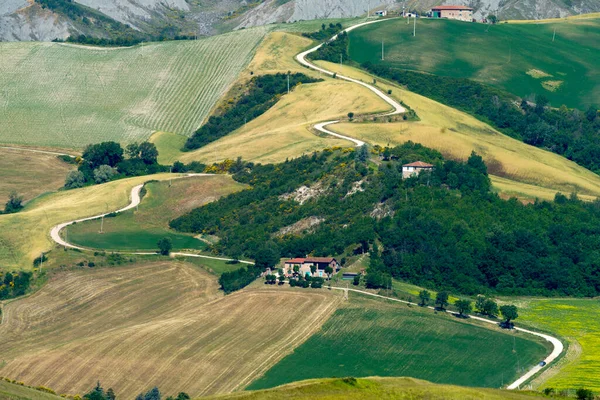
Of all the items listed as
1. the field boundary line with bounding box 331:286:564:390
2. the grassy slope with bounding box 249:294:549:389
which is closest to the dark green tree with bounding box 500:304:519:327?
the field boundary line with bounding box 331:286:564:390

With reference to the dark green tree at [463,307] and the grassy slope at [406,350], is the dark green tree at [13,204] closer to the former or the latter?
the grassy slope at [406,350]

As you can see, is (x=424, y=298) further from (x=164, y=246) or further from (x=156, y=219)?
(x=156, y=219)

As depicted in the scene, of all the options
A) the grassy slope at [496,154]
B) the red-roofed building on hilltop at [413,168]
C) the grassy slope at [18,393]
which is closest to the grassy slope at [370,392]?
the grassy slope at [18,393]

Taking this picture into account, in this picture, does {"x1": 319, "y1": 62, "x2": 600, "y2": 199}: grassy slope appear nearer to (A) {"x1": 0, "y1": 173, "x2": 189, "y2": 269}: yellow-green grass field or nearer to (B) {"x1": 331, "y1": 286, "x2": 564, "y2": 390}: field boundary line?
(A) {"x1": 0, "y1": 173, "x2": 189, "y2": 269}: yellow-green grass field

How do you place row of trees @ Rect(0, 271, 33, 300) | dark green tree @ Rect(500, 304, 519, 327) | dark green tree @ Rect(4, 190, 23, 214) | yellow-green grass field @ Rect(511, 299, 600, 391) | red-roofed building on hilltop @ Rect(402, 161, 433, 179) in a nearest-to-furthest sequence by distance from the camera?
yellow-green grass field @ Rect(511, 299, 600, 391), dark green tree @ Rect(500, 304, 519, 327), row of trees @ Rect(0, 271, 33, 300), red-roofed building on hilltop @ Rect(402, 161, 433, 179), dark green tree @ Rect(4, 190, 23, 214)

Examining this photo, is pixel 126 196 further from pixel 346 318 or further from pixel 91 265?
pixel 346 318

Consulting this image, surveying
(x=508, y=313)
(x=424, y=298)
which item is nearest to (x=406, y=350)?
(x=508, y=313)

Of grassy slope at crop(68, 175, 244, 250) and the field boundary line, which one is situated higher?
the field boundary line
